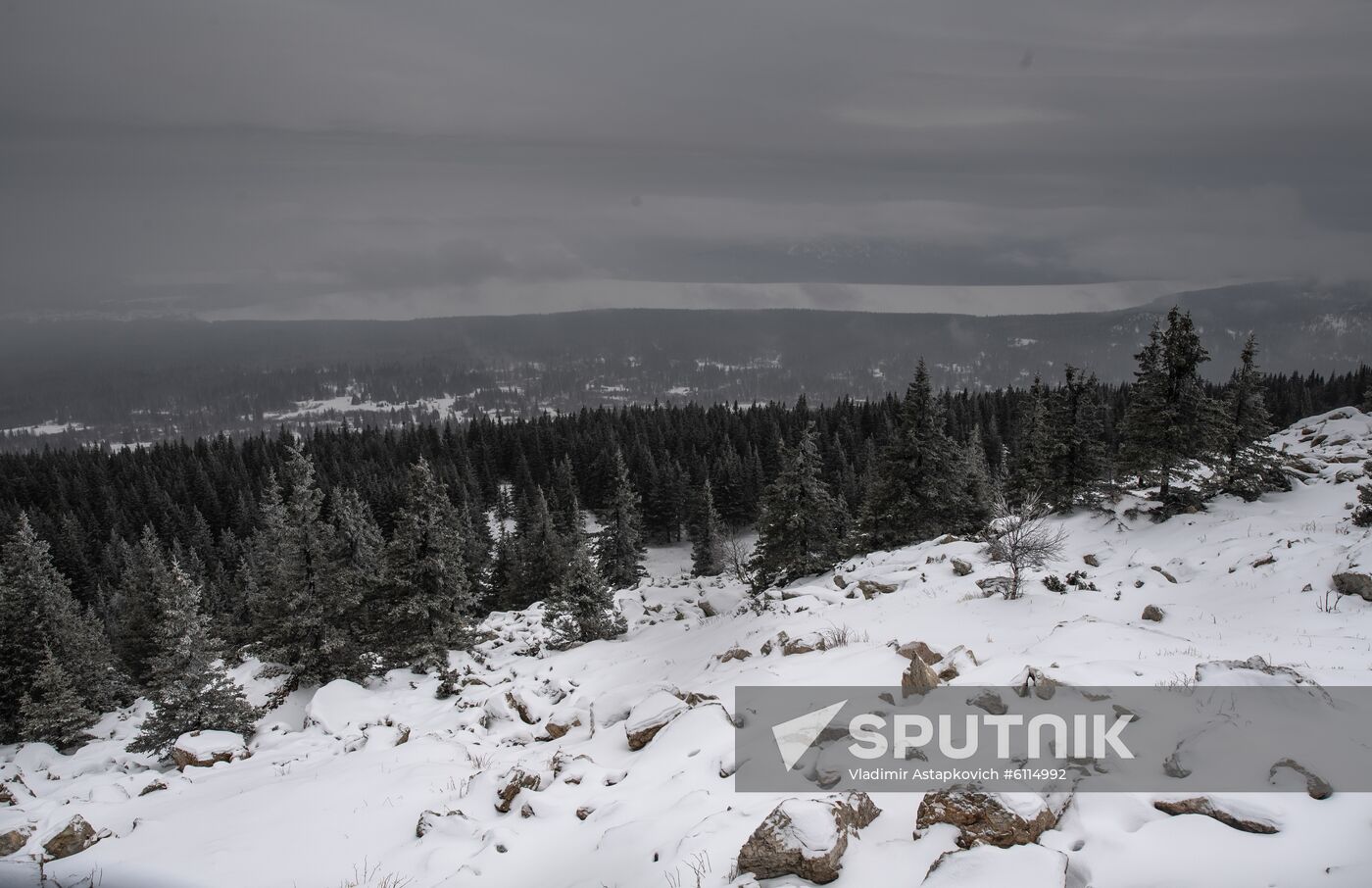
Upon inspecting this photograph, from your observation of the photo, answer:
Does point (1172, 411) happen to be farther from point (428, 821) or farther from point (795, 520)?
point (428, 821)

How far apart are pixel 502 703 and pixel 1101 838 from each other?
13915 mm

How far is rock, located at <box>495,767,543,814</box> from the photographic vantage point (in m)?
10.2

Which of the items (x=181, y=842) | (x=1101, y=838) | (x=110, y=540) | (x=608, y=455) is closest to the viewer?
(x=1101, y=838)

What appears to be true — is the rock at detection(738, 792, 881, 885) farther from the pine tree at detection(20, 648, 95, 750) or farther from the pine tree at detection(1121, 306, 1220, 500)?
the pine tree at detection(20, 648, 95, 750)

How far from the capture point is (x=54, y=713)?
2402 centimetres

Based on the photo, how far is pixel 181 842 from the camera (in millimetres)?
9648

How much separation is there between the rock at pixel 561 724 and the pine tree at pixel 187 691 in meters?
10.5

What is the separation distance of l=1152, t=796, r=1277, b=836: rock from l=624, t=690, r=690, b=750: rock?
7.56 meters

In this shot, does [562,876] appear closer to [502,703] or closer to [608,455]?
[502,703]

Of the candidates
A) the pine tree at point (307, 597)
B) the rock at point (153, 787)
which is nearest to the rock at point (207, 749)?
the rock at point (153, 787)

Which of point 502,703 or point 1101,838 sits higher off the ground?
point 1101,838

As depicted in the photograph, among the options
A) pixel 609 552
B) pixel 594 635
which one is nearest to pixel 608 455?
pixel 609 552

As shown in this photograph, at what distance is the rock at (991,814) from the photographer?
675 cm

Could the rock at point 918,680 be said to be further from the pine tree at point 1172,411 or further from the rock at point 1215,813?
the pine tree at point 1172,411
